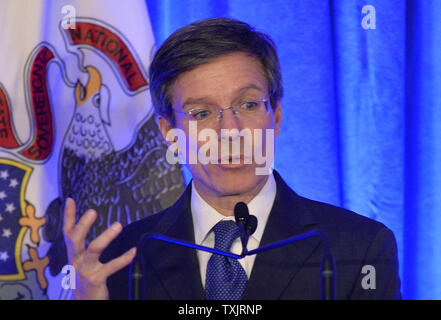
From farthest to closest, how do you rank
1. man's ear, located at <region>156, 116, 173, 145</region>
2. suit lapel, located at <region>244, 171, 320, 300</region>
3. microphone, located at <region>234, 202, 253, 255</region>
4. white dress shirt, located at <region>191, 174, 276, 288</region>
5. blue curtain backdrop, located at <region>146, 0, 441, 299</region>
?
blue curtain backdrop, located at <region>146, 0, 441, 299</region> → man's ear, located at <region>156, 116, 173, 145</region> → white dress shirt, located at <region>191, 174, 276, 288</region> → suit lapel, located at <region>244, 171, 320, 300</region> → microphone, located at <region>234, 202, 253, 255</region>

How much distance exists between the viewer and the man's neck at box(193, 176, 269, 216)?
165cm

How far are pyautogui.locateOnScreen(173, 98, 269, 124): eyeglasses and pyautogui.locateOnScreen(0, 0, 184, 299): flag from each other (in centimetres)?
43

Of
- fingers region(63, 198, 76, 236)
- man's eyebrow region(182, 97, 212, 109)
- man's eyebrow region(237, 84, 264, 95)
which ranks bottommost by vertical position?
fingers region(63, 198, 76, 236)

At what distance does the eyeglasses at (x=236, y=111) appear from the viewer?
1625mm

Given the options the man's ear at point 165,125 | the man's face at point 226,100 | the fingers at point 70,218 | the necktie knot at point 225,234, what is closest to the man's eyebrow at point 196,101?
the man's face at point 226,100

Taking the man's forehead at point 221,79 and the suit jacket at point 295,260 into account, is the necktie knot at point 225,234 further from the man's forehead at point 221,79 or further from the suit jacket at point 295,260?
Result: the man's forehead at point 221,79

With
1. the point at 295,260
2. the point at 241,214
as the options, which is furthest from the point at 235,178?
the point at 241,214

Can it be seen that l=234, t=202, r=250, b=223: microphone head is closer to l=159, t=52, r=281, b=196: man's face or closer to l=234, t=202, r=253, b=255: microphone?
l=234, t=202, r=253, b=255: microphone

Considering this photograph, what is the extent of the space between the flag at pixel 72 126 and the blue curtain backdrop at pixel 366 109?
0.83 feet

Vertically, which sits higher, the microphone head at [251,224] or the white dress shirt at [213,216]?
the microphone head at [251,224]

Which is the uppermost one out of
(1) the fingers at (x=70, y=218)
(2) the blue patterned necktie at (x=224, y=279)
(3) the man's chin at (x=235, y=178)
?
(3) the man's chin at (x=235, y=178)

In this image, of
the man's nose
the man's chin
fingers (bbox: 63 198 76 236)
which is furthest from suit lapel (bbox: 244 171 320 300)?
fingers (bbox: 63 198 76 236)

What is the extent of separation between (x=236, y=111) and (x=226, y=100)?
0.14 ft

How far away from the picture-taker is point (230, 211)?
1659 millimetres
